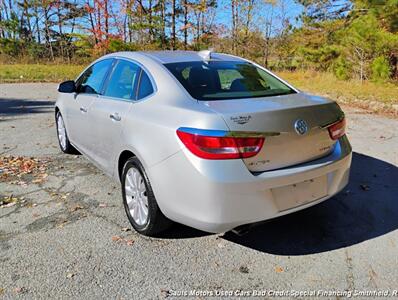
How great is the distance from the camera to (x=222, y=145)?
2.35 meters

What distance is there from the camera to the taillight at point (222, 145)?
7.70ft

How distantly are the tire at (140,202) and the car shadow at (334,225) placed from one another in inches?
24.6

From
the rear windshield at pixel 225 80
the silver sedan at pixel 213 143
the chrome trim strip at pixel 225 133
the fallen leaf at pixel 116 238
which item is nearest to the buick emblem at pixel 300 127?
the silver sedan at pixel 213 143

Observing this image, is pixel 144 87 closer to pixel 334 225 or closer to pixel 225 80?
pixel 225 80

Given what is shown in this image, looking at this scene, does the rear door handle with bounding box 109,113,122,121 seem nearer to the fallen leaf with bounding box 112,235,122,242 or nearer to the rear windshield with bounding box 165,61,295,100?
the rear windshield with bounding box 165,61,295,100

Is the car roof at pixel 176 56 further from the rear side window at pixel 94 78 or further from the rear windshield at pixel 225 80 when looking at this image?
the rear side window at pixel 94 78

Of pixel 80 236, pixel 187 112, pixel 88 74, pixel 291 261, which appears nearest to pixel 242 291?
pixel 291 261

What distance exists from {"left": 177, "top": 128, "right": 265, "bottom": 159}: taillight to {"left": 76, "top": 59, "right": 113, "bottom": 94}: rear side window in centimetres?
196

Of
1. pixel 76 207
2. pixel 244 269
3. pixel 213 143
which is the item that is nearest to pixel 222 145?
pixel 213 143

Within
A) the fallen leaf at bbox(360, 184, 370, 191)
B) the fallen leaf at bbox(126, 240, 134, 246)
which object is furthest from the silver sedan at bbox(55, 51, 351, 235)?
the fallen leaf at bbox(360, 184, 370, 191)

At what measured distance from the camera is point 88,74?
4.56m

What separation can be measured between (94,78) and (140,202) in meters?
1.91

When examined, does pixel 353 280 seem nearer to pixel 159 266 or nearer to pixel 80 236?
pixel 159 266

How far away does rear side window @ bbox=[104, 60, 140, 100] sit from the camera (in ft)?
11.0
